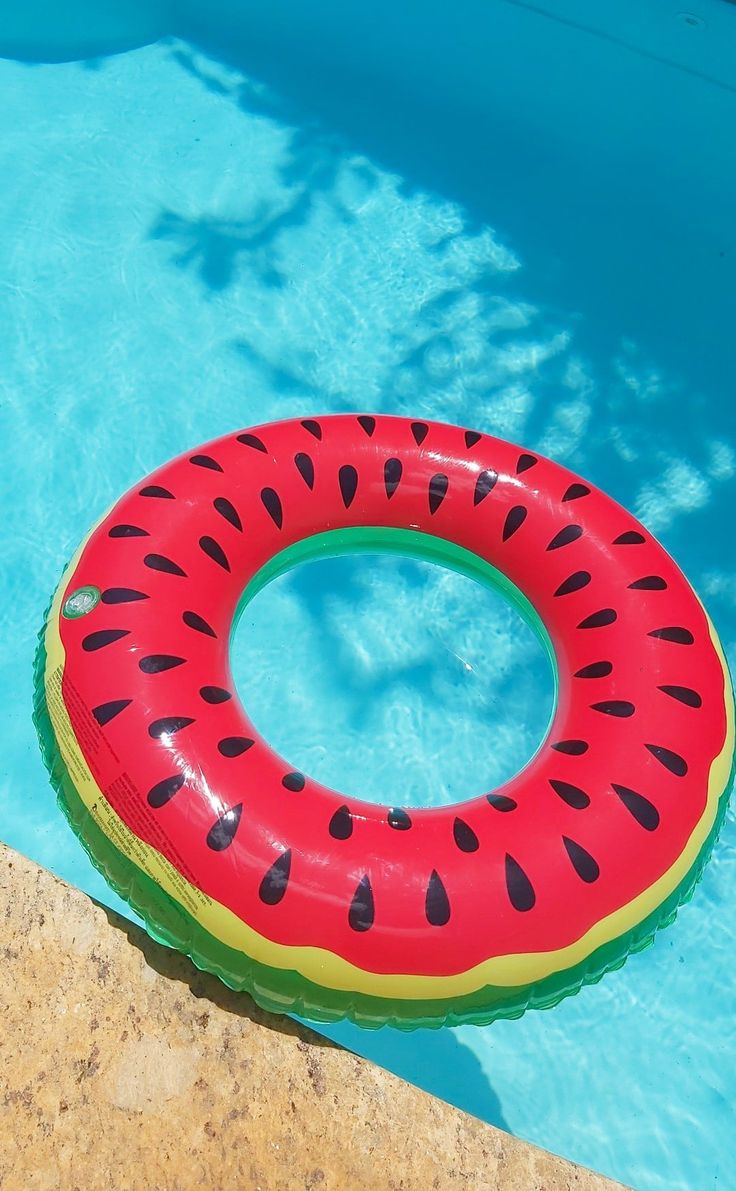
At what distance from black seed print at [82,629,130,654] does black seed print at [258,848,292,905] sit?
568 millimetres

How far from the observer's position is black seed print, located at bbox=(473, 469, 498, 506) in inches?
→ 98.2

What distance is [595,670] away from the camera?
7.29ft

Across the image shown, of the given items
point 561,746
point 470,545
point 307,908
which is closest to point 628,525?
point 470,545

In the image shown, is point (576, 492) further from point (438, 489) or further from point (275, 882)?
point (275, 882)

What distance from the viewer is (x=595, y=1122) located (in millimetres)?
2564

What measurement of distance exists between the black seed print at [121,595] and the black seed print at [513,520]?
902mm

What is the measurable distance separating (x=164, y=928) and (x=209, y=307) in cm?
280

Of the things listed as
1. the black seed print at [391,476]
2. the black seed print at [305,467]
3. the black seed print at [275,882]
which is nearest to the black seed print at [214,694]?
the black seed print at [275,882]

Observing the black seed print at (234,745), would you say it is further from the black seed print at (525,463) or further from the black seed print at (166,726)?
the black seed print at (525,463)

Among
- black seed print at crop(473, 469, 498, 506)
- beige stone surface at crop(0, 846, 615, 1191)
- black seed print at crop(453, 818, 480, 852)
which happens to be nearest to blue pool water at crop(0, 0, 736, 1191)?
beige stone surface at crop(0, 846, 615, 1191)

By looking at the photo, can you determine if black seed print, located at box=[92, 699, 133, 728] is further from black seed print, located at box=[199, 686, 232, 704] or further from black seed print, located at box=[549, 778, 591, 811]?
black seed print, located at box=[549, 778, 591, 811]

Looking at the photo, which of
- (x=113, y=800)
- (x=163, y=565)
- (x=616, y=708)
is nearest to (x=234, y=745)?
(x=113, y=800)

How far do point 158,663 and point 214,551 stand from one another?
358mm

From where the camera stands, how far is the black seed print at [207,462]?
2373 mm
